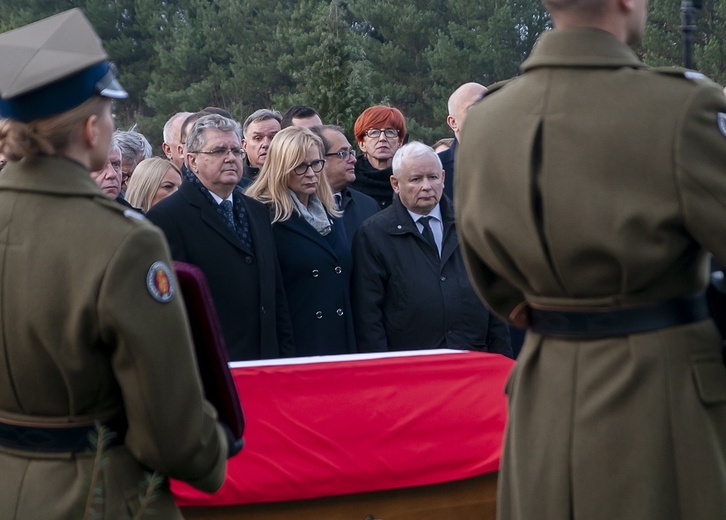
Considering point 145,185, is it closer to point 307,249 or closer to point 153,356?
point 307,249

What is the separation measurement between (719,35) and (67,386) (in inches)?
1163

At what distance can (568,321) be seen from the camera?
2.81 meters

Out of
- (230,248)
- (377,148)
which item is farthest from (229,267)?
(377,148)

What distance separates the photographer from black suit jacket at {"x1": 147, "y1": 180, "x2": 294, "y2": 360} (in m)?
5.21

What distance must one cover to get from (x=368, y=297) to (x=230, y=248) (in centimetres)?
80

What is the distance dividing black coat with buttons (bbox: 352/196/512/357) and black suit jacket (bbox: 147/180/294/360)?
565 mm

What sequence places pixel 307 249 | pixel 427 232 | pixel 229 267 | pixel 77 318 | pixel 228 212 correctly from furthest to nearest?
pixel 427 232 → pixel 307 249 → pixel 228 212 → pixel 229 267 → pixel 77 318

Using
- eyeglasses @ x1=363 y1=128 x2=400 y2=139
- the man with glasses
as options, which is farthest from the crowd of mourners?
eyeglasses @ x1=363 y1=128 x2=400 y2=139

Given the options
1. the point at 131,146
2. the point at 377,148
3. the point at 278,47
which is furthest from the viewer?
the point at 278,47

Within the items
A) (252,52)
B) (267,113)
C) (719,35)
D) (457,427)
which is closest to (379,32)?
(252,52)

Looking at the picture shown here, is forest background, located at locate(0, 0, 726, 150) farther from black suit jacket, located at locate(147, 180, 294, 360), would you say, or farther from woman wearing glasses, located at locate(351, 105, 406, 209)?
black suit jacket, located at locate(147, 180, 294, 360)

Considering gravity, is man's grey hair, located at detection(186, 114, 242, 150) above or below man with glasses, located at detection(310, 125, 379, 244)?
above

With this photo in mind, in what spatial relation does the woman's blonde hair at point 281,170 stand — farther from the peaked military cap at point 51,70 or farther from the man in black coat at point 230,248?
the peaked military cap at point 51,70

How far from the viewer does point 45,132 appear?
2.56 m
